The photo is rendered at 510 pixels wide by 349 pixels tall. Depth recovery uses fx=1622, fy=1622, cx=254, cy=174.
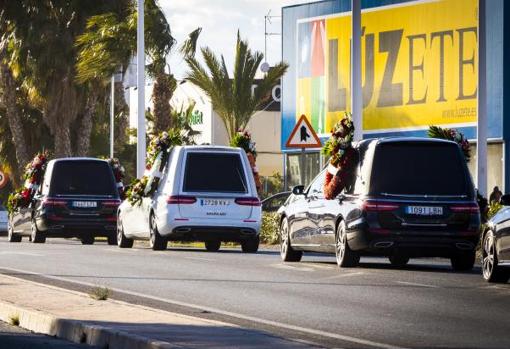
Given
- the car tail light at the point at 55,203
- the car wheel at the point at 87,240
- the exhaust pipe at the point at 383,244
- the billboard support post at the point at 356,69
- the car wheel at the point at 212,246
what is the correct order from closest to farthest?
1. the exhaust pipe at the point at 383,244
2. the car wheel at the point at 212,246
3. the billboard support post at the point at 356,69
4. the car tail light at the point at 55,203
5. the car wheel at the point at 87,240

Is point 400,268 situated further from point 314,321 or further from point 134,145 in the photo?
point 134,145

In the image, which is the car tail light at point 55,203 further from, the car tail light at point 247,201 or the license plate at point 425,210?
the license plate at point 425,210

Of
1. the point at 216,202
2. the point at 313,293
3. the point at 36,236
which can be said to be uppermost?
the point at 216,202

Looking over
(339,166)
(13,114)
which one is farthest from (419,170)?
(13,114)

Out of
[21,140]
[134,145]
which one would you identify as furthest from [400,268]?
[134,145]

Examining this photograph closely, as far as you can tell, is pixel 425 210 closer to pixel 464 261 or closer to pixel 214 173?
pixel 464 261

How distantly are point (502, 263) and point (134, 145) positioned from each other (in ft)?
198

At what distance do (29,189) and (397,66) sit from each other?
16.4 m

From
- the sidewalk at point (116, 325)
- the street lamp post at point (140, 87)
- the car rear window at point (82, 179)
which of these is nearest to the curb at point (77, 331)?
the sidewalk at point (116, 325)

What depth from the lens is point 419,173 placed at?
21.9 m

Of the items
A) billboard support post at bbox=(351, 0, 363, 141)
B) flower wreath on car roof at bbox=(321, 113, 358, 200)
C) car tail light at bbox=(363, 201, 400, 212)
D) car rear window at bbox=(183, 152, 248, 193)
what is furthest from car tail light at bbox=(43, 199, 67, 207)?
car tail light at bbox=(363, 201, 400, 212)

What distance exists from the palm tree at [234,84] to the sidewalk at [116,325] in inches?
1419

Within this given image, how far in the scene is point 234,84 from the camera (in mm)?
53562

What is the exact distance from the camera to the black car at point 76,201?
112ft
